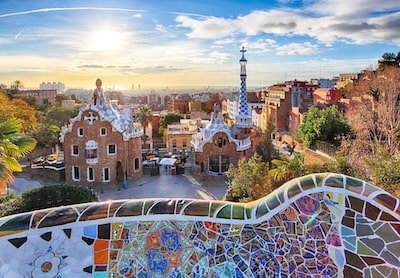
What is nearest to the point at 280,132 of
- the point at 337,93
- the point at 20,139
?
the point at 337,93

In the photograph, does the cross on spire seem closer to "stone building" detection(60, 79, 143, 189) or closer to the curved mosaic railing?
"stone building" detection(60, 79, 143, 189)

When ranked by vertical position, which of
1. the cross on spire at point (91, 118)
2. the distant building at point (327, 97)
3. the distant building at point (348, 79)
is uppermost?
the distant building at point (348, 79)

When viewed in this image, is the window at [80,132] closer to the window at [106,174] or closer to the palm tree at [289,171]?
the window at [106,174]

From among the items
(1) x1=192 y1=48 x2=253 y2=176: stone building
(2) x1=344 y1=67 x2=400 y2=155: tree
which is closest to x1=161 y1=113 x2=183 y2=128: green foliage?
(1) x1=192 y1=48 x2=253 y2=176: stone building

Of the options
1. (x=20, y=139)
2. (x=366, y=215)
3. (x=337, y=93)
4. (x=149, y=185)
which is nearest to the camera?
(x=366, y=215)

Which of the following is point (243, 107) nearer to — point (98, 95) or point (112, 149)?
point (112, 149)

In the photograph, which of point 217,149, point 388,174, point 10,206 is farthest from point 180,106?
point 388,174

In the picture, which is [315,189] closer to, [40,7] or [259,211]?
[259,211]

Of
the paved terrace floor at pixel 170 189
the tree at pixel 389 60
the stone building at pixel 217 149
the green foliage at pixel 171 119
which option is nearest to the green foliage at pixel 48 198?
the paved terrace floor at pixel 170 189
